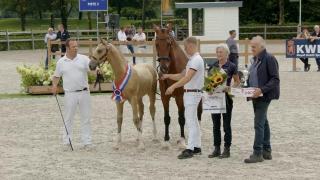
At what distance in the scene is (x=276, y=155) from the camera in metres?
9.76

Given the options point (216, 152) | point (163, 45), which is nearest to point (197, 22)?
point (163, 45)

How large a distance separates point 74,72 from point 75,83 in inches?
7.1

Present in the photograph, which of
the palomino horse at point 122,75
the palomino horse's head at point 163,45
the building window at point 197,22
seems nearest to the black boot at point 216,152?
the palomino horse at point 122,75

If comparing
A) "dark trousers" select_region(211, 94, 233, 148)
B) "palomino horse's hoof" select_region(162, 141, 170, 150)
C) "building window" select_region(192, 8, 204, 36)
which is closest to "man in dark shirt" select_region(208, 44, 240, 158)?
"dark trousers" select_region(211, 94, 233, 148)

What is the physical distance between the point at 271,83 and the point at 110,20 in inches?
1093

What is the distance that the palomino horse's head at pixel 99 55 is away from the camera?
33.5 feet

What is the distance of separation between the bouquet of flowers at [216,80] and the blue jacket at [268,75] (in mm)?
597

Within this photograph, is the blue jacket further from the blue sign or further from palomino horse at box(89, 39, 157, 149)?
the blue sign

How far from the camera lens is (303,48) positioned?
25891mm

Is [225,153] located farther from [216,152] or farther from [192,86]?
[192,86]

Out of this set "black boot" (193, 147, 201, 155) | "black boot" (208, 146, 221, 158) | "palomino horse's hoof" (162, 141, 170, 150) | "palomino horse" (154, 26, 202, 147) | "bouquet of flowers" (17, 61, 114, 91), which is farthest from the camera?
"bouquet of flowers" (17, 61, 114, 91)

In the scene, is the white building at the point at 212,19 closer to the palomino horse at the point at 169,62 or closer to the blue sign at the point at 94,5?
the blue sign at the point at 94,5

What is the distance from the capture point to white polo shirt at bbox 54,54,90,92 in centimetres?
1043

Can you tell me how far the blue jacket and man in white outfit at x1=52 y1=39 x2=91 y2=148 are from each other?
9.87ft
